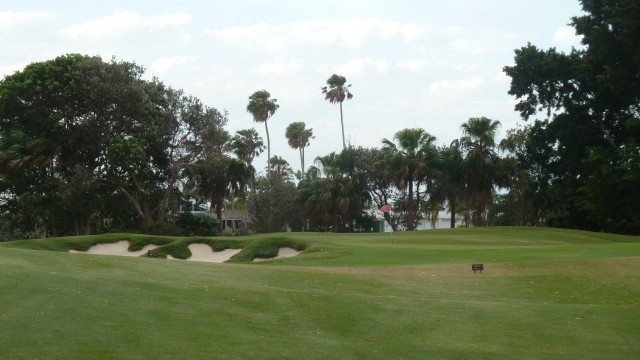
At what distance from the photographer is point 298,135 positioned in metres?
113

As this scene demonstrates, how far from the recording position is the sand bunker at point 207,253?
119ft

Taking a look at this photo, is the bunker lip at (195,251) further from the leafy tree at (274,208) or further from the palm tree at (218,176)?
the leafy tree at (274,208)

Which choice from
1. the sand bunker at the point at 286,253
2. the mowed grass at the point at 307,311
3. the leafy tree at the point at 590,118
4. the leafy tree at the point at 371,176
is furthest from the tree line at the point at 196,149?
the mowed grass at the point at 307,311

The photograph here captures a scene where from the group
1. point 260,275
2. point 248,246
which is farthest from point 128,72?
point 260,275

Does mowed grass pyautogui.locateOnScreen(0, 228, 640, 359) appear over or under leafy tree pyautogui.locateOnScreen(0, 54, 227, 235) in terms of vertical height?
under

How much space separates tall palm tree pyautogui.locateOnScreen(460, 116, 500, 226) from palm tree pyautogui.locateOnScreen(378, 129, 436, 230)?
3293 mm

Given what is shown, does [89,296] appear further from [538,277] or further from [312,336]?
[538,277]

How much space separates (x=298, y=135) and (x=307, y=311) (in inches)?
3828

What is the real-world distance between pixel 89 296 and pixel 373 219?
6745 centimetres

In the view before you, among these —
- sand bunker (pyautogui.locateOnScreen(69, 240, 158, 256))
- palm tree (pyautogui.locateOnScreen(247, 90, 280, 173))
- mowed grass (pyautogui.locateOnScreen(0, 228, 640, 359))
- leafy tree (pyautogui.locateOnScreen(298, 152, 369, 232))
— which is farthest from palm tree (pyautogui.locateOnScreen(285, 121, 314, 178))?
mowed grass (pyautogui.locateOnScreen(0, 228, 640, 359))

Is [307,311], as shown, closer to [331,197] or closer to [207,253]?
[207,253]

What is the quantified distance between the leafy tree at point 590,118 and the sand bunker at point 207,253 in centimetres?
2741

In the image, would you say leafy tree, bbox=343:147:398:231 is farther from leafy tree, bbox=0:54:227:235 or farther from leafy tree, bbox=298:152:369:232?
leafy tree, bbox=0:54:227:235

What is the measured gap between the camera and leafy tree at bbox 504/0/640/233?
171 feet
